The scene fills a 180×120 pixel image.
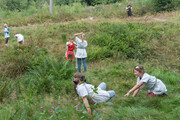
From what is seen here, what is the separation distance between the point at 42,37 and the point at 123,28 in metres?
5.38

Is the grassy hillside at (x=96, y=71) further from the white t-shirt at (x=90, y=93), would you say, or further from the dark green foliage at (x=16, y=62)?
the white t-shirt at (x=90, y=93)

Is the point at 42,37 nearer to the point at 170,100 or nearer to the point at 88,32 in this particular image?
the point at 88,32

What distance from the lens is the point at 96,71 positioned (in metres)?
7.45

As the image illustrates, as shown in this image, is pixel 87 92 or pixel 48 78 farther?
pixel 48 78

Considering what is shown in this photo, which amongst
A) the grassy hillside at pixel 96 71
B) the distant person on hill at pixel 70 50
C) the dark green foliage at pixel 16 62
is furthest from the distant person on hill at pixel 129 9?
the dark green foliage at pixel 16 62

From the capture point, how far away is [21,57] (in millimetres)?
7223

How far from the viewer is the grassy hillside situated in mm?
3570

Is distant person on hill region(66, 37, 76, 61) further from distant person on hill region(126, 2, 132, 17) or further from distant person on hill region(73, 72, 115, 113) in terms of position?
distant person on hill region(126, 2, 132, 17)

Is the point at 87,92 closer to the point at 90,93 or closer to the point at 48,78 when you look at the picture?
the point at 90,93

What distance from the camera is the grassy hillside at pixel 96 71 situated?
3570 millimetres

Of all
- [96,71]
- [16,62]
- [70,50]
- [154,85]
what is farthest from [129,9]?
[154,85]

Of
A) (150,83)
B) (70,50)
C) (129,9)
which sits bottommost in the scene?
(150,83)

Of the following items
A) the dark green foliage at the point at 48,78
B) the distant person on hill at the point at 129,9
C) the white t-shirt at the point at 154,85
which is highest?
the distant person on hill at the point at 129,9

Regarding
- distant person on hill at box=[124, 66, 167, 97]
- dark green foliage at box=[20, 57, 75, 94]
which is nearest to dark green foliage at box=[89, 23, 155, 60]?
dark green foliage at box=[20, 57, 75, 94]
